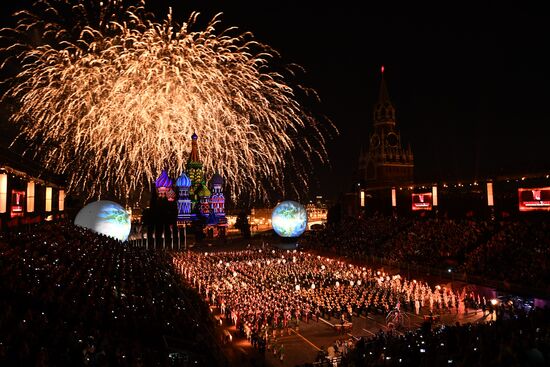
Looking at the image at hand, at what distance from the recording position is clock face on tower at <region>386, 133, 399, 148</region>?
357 feet

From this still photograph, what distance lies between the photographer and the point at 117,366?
941cm

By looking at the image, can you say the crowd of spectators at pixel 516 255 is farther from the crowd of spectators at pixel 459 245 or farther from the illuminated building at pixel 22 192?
the illuminated building at pixel 22 192

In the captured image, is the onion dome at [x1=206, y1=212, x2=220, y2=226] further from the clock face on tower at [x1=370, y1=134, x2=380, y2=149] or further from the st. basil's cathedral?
the clock face on tower at [x1=370, y1=134, x2=380, y2=149]

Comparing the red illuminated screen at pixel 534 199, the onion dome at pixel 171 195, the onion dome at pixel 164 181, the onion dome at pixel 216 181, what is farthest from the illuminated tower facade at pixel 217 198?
the red illuminated screen at pixel 534 199

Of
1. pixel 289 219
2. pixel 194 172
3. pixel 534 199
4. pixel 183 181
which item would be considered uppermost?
pixel 194 172

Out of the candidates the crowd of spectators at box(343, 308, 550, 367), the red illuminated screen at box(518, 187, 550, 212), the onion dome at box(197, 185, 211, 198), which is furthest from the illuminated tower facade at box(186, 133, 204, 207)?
the crowd of spectators at box(343, 308, 550, 367)

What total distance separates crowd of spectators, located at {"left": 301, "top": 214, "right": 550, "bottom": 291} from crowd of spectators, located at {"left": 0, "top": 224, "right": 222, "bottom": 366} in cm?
1616

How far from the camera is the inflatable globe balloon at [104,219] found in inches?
1420

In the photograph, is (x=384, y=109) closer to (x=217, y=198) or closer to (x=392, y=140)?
(x=392, y=140)

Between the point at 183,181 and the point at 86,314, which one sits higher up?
the point at 183,181

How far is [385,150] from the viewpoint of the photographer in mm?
106750

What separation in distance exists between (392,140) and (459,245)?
3240 inches

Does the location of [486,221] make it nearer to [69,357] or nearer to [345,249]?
[345,249]

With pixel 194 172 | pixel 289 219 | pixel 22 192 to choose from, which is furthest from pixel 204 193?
pixel 22 192
